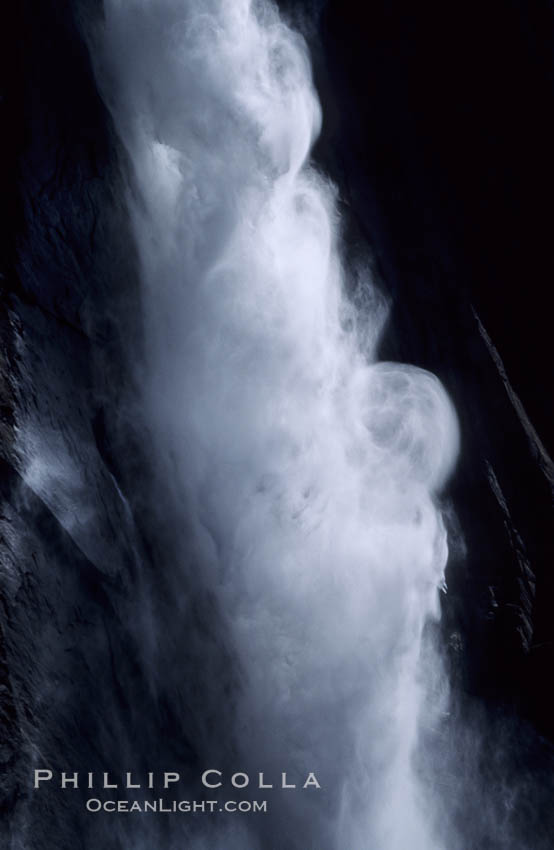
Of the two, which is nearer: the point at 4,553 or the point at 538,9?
the point at 4,553

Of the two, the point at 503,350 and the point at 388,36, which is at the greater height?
the point at 388,36

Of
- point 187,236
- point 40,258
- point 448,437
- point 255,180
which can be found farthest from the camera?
point 448,437

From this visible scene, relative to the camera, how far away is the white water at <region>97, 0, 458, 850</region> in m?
9.48

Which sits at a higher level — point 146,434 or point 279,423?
point 279,423

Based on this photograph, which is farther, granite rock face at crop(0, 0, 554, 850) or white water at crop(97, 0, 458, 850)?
white water at crop(97, 0, 458, 850)

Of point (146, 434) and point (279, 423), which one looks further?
point (279, 423)

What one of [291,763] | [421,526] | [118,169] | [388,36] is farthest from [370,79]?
[291,763]

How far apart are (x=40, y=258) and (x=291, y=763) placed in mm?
5442

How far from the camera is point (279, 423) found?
10.5m

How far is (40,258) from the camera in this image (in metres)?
7.74

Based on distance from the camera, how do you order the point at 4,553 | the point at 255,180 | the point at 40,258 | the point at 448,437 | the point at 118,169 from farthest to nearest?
the point at 448,437 < the point at 255,180 < the point at 118,169 < the point at 40,258 < the point at 4,553

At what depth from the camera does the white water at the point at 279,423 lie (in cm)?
948

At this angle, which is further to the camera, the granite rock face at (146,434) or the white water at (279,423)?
the white water at (279,423)

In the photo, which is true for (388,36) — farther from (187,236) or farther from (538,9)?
(187,236)
